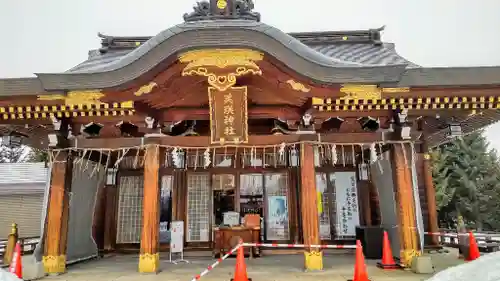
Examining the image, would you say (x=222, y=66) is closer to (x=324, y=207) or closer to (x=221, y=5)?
(x=221, y=5)

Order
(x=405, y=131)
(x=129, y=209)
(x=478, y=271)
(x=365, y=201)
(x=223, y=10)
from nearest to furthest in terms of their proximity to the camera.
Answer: (x=478, y=271) → (x=405, y=131) → (x=223, y=10) → (x=365, y=201) → (x=129, y=209)

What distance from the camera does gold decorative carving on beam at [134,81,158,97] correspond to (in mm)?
7082

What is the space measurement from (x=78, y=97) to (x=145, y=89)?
1.44 meters

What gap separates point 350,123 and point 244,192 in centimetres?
432

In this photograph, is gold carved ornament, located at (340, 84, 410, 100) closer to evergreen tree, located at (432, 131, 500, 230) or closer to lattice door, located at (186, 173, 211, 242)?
lattice door, located at (186, 173, 211, 242)

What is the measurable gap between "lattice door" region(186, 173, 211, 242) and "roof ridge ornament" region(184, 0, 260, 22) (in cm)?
497

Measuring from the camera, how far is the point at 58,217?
7523mm

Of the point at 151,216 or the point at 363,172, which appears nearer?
the point at 151,216

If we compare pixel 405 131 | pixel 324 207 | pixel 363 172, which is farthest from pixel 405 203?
pixel 324 207

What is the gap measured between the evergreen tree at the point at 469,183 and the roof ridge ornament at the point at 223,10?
739 inches

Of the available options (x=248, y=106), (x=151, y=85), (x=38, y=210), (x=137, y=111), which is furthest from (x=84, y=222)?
(x=38, y=210)

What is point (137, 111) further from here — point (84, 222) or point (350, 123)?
point (350, 123)

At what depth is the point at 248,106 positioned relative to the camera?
796cm

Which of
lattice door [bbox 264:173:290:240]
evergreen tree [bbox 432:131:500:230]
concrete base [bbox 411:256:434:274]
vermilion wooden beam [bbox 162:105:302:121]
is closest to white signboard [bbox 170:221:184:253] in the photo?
vermilion wooden beam [bbox 162:105:302:121]
